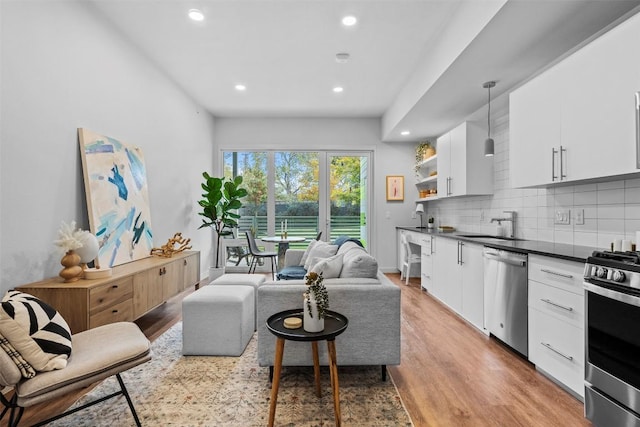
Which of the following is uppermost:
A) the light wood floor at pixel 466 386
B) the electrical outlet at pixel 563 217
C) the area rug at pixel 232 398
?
the electrical outlet at pixel 563 217

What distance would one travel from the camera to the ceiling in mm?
2467

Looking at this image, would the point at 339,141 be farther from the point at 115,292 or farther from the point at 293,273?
the point at 115,292

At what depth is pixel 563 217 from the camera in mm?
3041

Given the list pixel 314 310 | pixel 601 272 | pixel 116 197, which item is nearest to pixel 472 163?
pixel 601 272

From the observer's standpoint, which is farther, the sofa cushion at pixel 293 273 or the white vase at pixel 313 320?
the sofa cushion at pixel 293 273

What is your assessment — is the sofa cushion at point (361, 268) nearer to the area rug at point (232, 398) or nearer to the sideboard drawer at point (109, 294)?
the area rug at point (232, 398)

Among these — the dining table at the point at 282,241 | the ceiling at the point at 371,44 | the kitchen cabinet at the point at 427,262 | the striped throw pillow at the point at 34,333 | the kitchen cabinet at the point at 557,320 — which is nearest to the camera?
the striped throw pillow at the point at 34,333

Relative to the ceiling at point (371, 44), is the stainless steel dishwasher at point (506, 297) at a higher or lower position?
lower

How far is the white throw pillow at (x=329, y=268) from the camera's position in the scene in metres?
2.55

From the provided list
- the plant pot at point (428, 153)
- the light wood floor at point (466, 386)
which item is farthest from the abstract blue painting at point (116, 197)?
the plant pot at point (428, 153)

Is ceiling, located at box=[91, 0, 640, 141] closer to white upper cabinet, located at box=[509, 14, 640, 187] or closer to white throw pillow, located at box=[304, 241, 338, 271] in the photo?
white upper cabinet, located at box=[509, 14, 640, 187]

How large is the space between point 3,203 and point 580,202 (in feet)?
14.2

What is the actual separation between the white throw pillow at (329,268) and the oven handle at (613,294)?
5.04 feet

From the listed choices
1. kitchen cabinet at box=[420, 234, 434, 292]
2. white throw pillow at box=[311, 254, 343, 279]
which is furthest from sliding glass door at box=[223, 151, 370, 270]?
white throw pillow at box=[311, 254, 343, 279]
